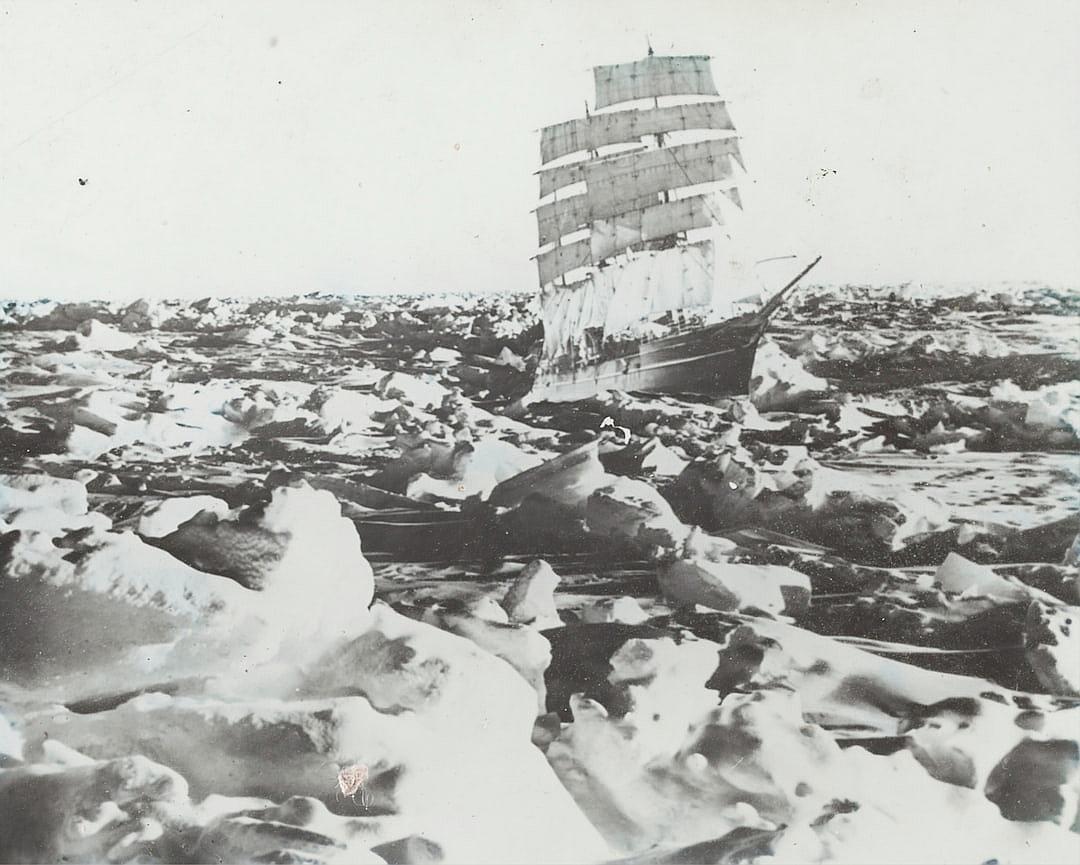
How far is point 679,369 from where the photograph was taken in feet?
5.26

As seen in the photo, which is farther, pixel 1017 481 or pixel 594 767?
pixel 1017 481

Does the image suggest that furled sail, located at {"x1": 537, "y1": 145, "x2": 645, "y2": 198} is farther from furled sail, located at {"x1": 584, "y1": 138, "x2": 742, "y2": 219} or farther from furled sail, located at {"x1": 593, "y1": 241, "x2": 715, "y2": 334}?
furled sail, located at {"x1": 593, "y1": 241, "x2": 715, "y2": 334}

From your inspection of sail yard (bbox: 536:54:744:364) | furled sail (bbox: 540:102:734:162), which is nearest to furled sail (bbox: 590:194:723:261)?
sail yard (bbox: 536:54:744:364)

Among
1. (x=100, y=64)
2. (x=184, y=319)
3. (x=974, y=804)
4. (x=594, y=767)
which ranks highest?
(x=100, y=64)

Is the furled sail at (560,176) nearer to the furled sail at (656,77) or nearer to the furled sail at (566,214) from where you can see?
the furled sail at (566,214)

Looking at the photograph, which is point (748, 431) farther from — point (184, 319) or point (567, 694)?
point (184, 319)

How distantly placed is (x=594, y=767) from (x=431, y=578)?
0.47 metres

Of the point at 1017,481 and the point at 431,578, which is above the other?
the point at 1017,481

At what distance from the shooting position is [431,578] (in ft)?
4.99

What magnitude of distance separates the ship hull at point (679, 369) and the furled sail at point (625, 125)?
0.41 m

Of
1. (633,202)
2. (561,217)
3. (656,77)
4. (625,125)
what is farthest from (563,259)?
(656,77)

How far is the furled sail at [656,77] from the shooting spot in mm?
1549

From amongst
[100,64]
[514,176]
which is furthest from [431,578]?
[100,64]

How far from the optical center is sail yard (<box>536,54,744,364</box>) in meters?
1.56
